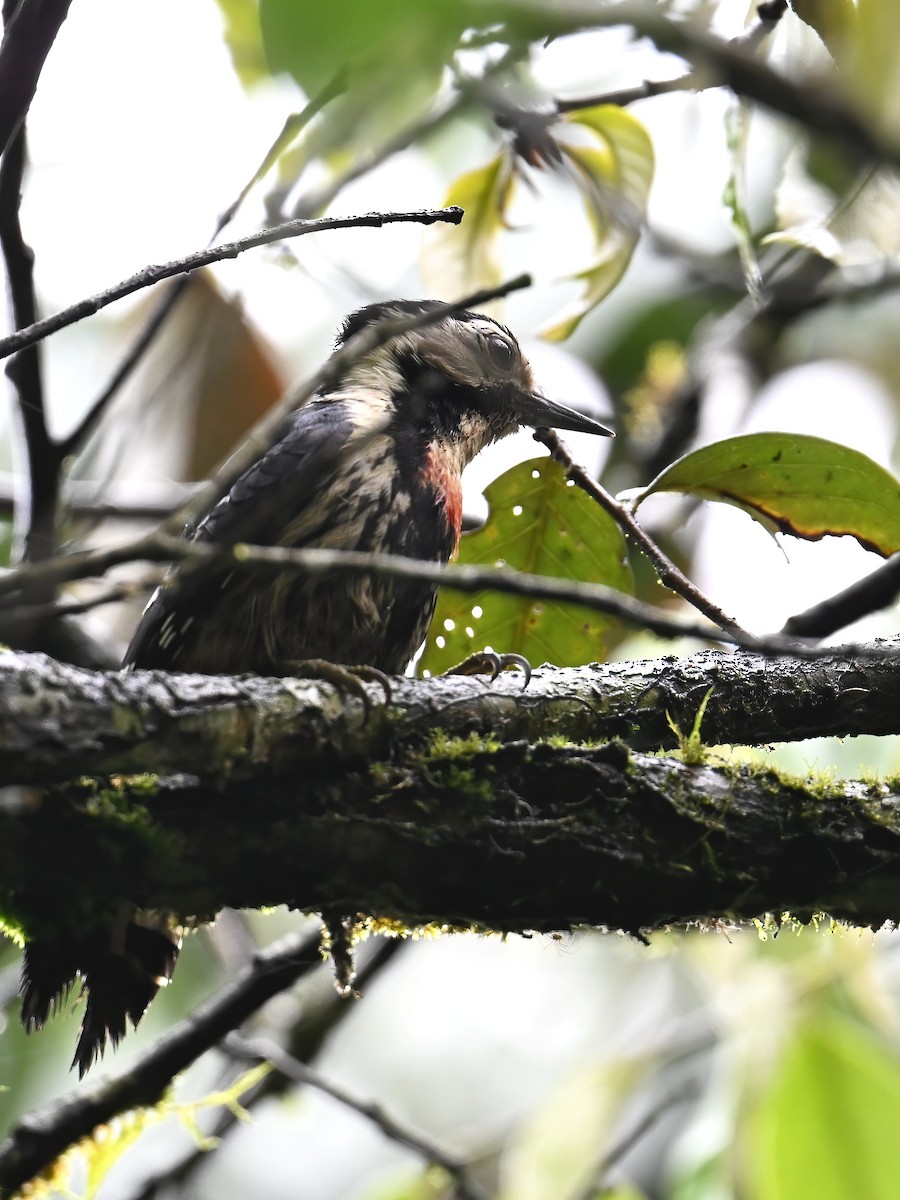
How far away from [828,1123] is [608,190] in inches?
86.6

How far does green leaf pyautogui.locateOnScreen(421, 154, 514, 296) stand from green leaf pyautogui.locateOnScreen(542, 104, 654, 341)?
0.17 m

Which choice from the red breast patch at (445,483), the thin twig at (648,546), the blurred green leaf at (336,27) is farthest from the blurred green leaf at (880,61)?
the red breast patch at (445,483)

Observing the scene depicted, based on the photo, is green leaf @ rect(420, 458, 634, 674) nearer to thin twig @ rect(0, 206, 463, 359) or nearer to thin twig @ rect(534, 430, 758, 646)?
thin twig @ rect(534, 430, 758, 646)

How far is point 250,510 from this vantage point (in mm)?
2523

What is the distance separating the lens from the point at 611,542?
8.71ft

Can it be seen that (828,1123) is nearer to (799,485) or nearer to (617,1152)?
(617,1152)

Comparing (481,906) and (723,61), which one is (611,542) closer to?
(481,906)

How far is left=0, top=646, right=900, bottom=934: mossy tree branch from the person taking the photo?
5.47 feet

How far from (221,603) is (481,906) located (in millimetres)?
893

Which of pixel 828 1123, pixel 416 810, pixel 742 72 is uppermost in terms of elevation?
pixel 742 72

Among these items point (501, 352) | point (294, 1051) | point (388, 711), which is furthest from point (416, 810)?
point (294, 1051)

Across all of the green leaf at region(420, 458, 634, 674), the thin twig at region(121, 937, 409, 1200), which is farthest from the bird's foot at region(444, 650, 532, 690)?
the thin twig at region(121, 937, 409, 1200)

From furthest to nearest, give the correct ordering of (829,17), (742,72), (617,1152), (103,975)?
1. (617,1152)
2. (103,975)
3. (829,17)
4. (742,72)

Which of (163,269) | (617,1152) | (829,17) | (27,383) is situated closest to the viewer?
(163,269)
